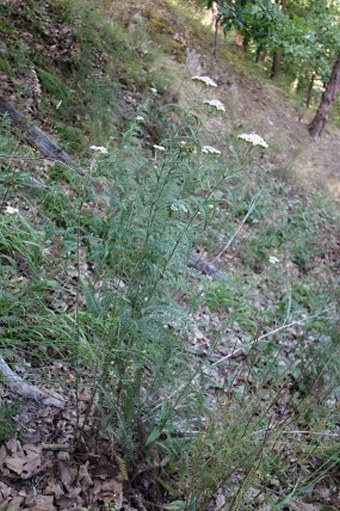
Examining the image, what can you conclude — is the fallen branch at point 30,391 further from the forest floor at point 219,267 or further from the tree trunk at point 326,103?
the tree trunk at point 326,103

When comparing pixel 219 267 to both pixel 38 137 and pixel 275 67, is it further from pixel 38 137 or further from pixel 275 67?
pixel 275 67

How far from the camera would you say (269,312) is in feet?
15.8

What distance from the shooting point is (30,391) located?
2.63 metres

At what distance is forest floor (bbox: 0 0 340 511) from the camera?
7.93 ft

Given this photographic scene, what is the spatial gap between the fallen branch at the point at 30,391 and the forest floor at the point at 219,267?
0.04 meters

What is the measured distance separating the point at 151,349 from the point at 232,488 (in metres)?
0.92

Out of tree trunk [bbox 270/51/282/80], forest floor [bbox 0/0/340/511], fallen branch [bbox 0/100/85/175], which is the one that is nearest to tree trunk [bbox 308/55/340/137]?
forest floor [bbox 0/0/340/511]

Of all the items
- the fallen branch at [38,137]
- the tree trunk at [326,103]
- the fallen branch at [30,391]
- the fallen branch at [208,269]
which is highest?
the tree trunk at [326,103]

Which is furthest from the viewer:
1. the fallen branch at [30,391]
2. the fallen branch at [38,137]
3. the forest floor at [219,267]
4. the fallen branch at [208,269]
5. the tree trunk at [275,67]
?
the tree trunk at [275,67]

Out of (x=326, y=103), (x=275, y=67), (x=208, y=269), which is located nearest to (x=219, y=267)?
(x=208, y=269)

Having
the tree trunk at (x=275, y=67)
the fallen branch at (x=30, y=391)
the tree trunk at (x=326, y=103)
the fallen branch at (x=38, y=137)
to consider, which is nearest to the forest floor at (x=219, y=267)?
the fallen branch at (x=30, y=391)

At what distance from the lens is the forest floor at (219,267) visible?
2.42 metres

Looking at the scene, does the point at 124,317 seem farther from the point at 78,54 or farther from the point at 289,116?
the point at 289,116

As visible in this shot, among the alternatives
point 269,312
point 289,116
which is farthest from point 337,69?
point 269,312
